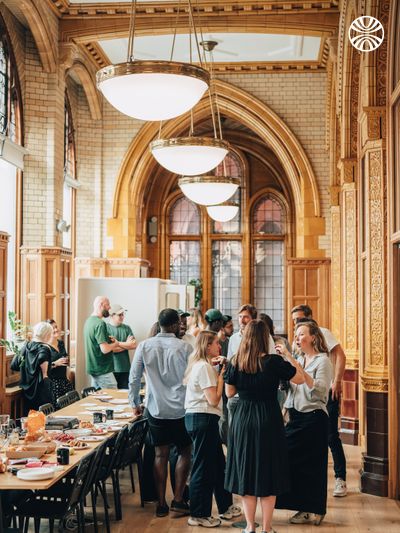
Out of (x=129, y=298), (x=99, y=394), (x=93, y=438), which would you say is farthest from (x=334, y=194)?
(x=93, y=438)

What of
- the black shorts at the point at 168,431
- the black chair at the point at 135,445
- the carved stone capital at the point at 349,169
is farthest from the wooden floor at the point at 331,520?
the carved stone capital at the point at 349,169

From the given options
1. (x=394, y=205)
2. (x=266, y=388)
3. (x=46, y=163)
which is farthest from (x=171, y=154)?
(x=46, y=163)

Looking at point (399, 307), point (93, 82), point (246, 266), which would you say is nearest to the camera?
point (399, 307)

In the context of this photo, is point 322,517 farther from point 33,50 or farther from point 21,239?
point 33,50

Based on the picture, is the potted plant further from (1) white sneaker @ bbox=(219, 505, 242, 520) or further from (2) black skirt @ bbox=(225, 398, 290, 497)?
(2) black skirt @ bbox=(225, 398, 290, 497)

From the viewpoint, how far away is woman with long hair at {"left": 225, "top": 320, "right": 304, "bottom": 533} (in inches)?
224

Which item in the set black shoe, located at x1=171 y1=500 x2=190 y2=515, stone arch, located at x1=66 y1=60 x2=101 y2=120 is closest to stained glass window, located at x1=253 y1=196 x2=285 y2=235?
stone arch, located at x1=66 y1=60 x2=101 y2=120

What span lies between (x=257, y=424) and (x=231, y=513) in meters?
1.43

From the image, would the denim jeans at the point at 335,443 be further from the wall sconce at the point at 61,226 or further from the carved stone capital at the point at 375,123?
the wall sconce at the point at 61,226

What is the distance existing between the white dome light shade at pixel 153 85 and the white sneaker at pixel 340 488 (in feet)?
12.8

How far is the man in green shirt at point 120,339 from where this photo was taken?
10.3 meters

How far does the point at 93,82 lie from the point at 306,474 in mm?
10242

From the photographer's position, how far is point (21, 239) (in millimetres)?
12422

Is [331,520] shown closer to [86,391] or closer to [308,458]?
[308,458]
